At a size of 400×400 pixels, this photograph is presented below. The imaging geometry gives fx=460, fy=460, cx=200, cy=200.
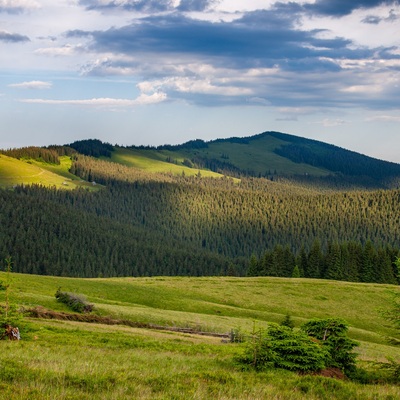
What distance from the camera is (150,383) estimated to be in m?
14.8

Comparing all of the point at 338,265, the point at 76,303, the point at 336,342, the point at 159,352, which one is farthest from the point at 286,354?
the point at 338,265

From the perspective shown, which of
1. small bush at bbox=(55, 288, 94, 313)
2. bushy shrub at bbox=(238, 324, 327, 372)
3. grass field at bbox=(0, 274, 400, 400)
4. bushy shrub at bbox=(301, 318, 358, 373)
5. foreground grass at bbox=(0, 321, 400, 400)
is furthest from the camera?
small bush at bbox=(55, 288, 94, 313)

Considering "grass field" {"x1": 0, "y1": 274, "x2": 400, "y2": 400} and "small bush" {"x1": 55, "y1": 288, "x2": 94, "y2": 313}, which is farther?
"small bush" {"x1": 55, "y1": 288, "x2": 94, "y2": 313}

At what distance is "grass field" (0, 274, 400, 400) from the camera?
1388cm

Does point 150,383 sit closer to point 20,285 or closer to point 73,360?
point 73,360

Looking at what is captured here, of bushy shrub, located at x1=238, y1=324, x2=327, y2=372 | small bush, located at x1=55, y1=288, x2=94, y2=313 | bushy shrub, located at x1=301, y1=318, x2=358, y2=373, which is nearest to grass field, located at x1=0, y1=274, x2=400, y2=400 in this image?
bushy shrub, located at x1=238, y1=324, x2=327, y2=372

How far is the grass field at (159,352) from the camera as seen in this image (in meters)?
13.9

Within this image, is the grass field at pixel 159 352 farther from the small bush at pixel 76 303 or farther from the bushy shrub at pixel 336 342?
the bushy shrub at pixel 336 342

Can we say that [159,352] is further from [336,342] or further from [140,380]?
[140,380]

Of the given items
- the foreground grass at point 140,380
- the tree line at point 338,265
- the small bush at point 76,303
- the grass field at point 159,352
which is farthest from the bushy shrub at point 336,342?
the tree line at point 338,265

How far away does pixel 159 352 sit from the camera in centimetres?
2669

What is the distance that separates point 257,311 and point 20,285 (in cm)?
3246

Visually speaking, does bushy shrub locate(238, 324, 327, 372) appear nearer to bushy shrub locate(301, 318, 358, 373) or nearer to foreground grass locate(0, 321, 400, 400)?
foreground grass locate(0, 321, 400, 400)

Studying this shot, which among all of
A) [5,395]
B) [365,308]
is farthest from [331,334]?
[365,308]
